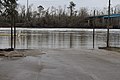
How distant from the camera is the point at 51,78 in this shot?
1077 centimetres

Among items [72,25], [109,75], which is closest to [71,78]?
[109,75]

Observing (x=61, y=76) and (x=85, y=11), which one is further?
(x=85, y=11)

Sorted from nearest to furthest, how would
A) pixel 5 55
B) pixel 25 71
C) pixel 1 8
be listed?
pixel 25 71, pixel 5 55, pixel 1 8

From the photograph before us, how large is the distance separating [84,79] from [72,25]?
321 feet

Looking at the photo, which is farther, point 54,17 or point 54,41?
point 54,17

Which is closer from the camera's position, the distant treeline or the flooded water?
the flooded water

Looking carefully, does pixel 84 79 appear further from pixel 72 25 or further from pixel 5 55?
pixel 72 25

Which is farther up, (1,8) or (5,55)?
(1,8)

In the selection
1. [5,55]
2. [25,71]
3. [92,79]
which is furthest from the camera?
[5,55]

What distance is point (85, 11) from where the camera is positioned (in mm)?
129750

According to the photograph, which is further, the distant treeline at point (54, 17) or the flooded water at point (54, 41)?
the distant treeline at point (54, 17)

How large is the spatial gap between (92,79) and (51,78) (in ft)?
4.46

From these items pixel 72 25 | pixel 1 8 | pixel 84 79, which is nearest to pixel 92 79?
pixel 84 79

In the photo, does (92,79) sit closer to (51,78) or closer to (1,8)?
(51,78)
